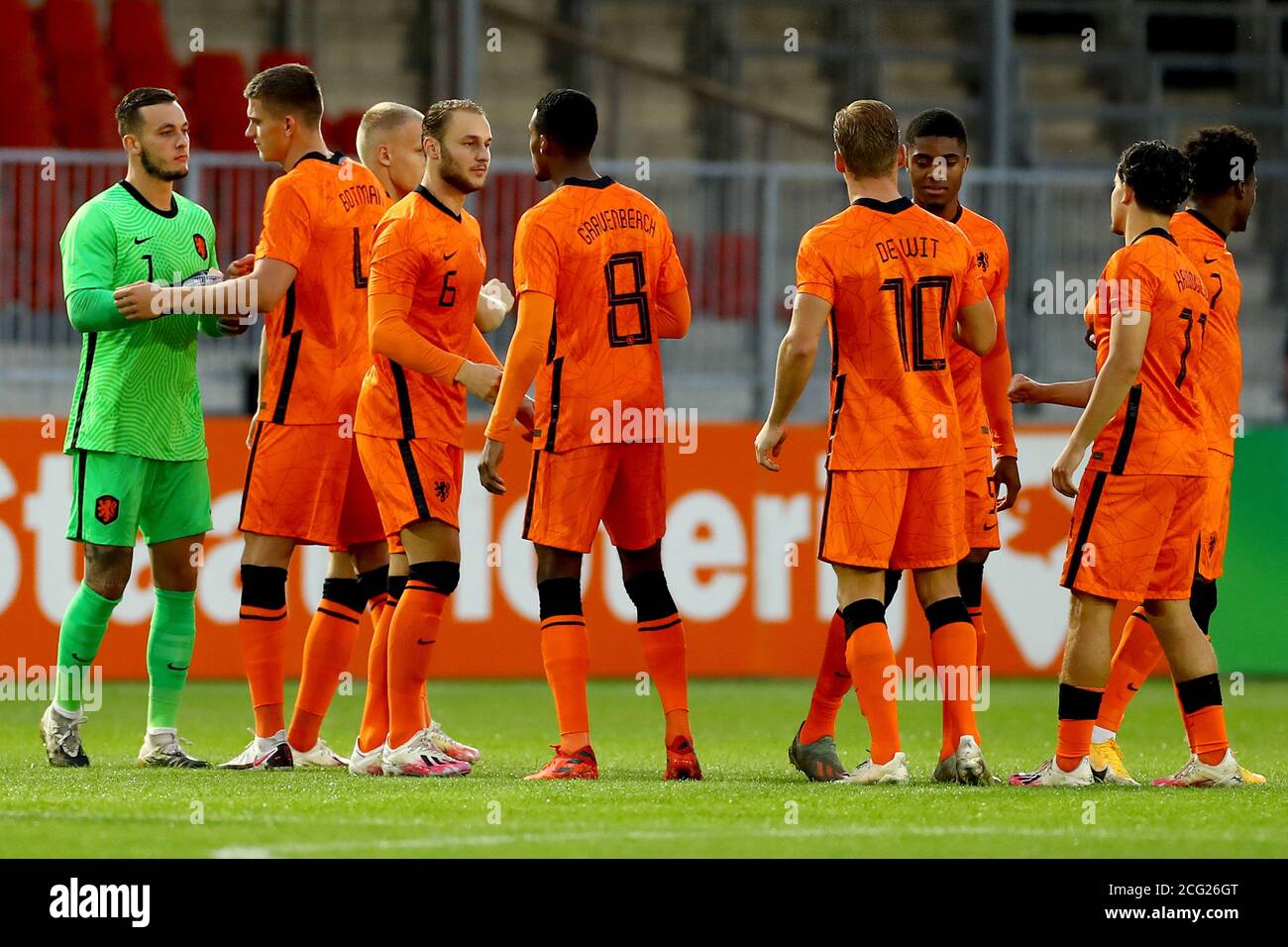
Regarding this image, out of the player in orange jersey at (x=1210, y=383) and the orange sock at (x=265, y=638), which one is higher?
the player in orange jersey at (x=1210, y=383)

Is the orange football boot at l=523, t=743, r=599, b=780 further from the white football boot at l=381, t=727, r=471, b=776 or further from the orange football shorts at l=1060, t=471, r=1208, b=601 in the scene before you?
the orange football shorts at l=1060, t=471, r=1208, b=601

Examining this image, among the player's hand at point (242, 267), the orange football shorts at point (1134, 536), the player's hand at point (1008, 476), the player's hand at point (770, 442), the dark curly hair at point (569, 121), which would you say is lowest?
the orange football shorts at point (1134, 536)

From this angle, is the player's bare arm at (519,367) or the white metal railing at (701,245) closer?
the player's bare arm at (519,367)

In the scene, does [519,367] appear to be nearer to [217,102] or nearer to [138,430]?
[138,430]

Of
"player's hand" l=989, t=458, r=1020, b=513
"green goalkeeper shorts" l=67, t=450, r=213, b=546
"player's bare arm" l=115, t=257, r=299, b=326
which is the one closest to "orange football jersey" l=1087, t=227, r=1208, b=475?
"player's hand" l=989, t=458, r=1020, b=513

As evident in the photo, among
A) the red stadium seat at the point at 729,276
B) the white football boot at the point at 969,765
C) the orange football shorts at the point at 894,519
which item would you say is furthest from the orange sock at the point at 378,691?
the red stadium seat at the point at 729,276

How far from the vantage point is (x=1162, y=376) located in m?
6.97

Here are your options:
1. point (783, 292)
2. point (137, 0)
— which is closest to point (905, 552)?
point (783, 292)

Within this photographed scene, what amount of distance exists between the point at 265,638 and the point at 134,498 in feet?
2.33

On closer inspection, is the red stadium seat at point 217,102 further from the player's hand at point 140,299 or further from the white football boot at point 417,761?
the white football boot at point 417,761

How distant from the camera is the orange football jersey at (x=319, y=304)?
24.9ft

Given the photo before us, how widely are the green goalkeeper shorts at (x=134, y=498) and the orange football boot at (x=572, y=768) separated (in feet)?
5.78

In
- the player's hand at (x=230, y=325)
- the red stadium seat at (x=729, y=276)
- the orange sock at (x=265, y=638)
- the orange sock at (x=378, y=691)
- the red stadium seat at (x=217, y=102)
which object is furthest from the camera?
the red stadium seat at (x=217, y=102)
